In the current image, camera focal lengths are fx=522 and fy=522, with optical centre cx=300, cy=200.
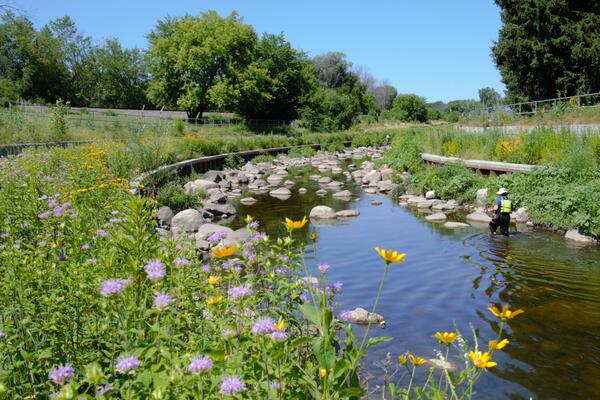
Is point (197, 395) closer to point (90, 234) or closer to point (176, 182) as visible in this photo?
point (90, 234)

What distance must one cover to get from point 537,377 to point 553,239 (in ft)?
21.1

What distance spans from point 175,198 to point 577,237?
956 cm

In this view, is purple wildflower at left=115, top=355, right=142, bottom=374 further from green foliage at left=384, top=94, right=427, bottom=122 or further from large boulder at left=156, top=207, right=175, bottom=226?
green foliage at left=384, top=94, right=427, bottom=122

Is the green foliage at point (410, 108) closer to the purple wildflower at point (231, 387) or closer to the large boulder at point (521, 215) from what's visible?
the large boulder at point (521, 215)

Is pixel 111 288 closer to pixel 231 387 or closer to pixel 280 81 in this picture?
pixel 231 387

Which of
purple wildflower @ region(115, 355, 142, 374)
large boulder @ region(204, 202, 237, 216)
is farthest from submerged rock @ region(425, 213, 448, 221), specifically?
purple wildflower @ region(115, 355, 142, 374)

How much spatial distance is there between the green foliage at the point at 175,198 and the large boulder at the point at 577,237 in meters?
9.18

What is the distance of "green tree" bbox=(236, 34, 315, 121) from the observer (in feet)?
166

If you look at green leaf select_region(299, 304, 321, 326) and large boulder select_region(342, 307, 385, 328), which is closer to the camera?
green leaf select_region(299, 304, 321, 326)

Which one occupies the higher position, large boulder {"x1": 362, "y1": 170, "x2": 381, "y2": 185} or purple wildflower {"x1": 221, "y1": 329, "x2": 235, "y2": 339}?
purple wildflower {"x1": 221, "y1": 329, "x2": 235, "y2": 339}

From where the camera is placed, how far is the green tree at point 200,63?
148ft

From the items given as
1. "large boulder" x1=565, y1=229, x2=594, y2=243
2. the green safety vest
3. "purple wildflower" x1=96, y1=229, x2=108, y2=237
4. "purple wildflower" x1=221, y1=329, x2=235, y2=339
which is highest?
"purple wildflower" x1=96, y1=229, x2=108, y2=237

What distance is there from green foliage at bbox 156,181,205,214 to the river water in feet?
7.64

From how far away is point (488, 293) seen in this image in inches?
305
